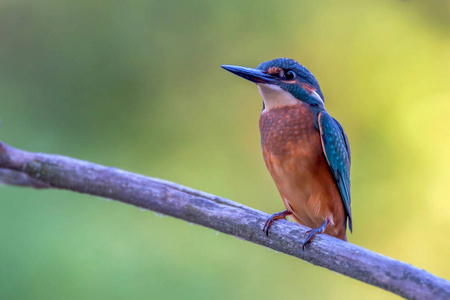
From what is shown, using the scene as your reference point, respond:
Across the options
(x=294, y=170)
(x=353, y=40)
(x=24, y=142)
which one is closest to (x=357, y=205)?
(x=353, y=40)

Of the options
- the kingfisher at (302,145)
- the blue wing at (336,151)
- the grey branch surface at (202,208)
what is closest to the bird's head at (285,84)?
the kingfisher at (302,145)

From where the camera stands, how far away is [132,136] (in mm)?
3791

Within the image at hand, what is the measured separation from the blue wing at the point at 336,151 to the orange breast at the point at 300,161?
2 centimetres

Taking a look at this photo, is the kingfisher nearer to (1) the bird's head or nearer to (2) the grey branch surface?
(1) the bird's head

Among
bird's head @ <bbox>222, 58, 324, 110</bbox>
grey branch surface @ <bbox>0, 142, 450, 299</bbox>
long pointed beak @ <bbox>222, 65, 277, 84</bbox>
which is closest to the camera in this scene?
grey branch surface @ <bbox>0, 142, 450, 299</bbox>

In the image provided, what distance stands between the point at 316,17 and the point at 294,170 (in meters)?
2.21

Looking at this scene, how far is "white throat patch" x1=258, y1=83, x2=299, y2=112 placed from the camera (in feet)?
7.38

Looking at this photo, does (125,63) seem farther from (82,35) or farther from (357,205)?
(357,205)

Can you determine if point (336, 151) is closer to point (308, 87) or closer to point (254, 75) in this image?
point (308, 87)

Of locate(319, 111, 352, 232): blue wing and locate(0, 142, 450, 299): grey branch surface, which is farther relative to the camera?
locate(319, 111, 352, 232): blue wing

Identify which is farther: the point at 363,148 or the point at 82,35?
the point at 82,35

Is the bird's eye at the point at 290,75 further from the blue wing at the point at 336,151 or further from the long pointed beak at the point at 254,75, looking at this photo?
the blue wing at the point at 336,151

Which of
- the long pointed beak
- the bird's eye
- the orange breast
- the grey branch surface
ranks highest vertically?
the bird's eye

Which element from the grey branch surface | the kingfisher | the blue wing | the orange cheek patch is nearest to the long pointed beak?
the kingfisher
